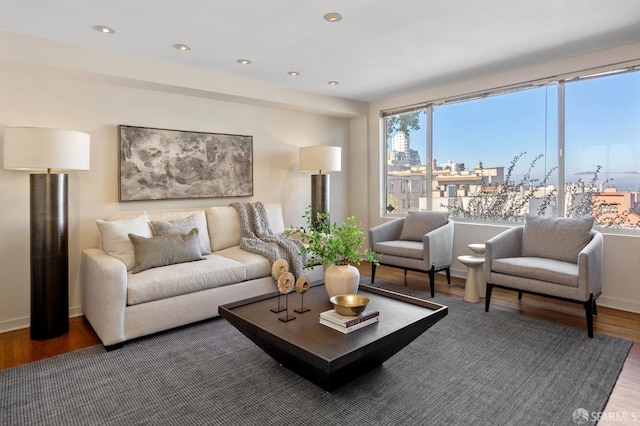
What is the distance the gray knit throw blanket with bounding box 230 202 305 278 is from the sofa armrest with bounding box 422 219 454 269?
51.1 inches

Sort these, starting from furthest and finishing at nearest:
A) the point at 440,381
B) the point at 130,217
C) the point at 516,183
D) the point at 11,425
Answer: the point at 516,183 → the point at 130,217 → the point at 440,381 → the point at 11,425

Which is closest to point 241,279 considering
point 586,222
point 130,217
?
point 130,217

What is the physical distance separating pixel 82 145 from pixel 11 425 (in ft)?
6.55

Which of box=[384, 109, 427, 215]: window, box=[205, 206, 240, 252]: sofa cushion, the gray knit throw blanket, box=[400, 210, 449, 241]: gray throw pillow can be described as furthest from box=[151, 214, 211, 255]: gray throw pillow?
box=[384, 109, 427, 215]: window

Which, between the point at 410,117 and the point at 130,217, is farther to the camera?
the point at 410,117

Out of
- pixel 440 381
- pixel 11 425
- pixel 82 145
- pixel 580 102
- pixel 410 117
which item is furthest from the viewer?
pixel 410 117

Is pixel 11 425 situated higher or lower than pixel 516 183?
lower

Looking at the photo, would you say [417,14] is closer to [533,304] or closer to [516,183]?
[516,183]

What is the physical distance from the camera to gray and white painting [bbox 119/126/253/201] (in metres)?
3.72

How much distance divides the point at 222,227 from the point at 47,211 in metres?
1.58

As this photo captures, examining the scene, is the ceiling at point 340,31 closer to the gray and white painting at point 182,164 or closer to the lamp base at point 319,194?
the gray and white painting at point 182,164

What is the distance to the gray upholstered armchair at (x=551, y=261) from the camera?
112 inches

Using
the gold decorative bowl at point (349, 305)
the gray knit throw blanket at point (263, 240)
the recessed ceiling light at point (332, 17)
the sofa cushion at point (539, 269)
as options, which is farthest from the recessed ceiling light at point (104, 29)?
the sofa cushion at point (539, 269)

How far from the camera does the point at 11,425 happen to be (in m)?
1.83
